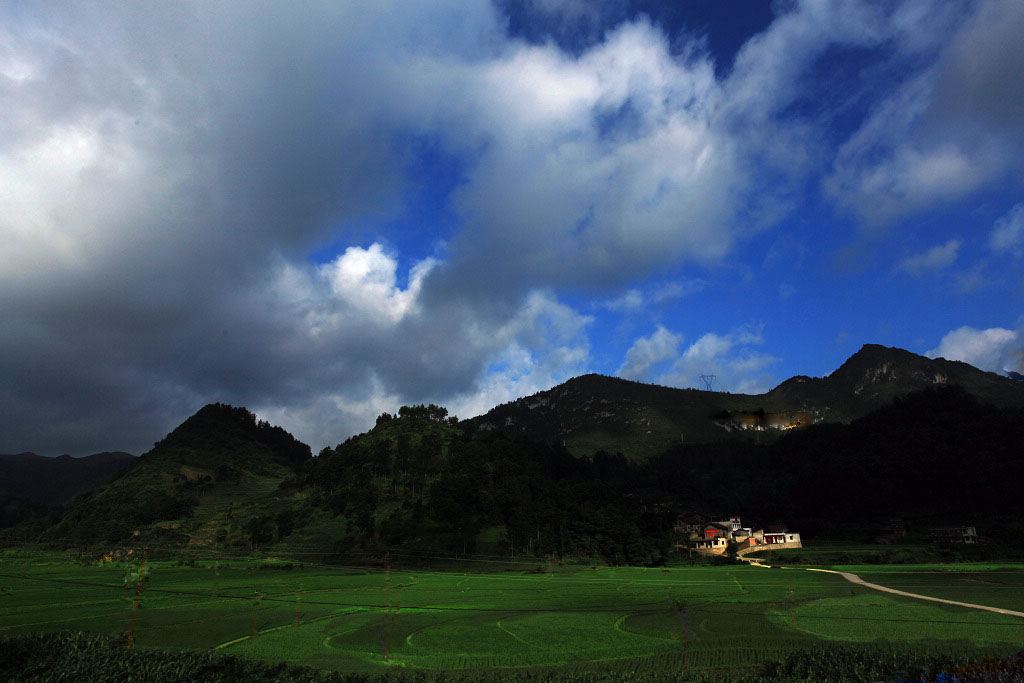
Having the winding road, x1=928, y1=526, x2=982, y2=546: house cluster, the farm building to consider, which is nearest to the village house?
x1=928, y1=526, x2=982, y2=546: house cluster

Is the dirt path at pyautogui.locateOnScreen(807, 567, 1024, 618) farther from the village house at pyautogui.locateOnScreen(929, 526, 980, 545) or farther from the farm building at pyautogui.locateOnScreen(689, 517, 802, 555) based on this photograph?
the village house at pyautogui.locateOnScreen(929, 526, 980, 545)

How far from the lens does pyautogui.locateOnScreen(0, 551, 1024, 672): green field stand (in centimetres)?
2708

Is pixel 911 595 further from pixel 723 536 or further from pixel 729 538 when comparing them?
pixel 729 538

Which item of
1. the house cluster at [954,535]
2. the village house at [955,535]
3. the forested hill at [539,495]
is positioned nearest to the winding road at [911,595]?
the forested hill at [539,495]

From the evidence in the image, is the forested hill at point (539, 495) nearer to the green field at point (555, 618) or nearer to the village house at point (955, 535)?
the village house at point (955, 535)

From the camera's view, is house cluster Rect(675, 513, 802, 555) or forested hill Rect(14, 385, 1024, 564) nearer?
house cluster Rect(675, 513, 802, 555)

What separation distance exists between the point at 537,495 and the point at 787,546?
52.7m

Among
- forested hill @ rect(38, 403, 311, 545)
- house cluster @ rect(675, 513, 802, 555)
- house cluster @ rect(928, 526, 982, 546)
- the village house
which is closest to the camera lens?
house cluster @ rect(928, 526, 982, 546)

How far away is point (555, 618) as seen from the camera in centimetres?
3834

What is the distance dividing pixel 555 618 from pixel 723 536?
84.4 metres

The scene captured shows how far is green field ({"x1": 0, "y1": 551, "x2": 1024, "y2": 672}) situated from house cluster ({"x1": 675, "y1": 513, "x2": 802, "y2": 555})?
1548 inches

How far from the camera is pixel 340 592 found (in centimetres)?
6091

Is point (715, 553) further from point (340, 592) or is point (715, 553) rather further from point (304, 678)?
point (304, 678)

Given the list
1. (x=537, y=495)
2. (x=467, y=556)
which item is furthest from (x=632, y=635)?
(x=537, y=495)
